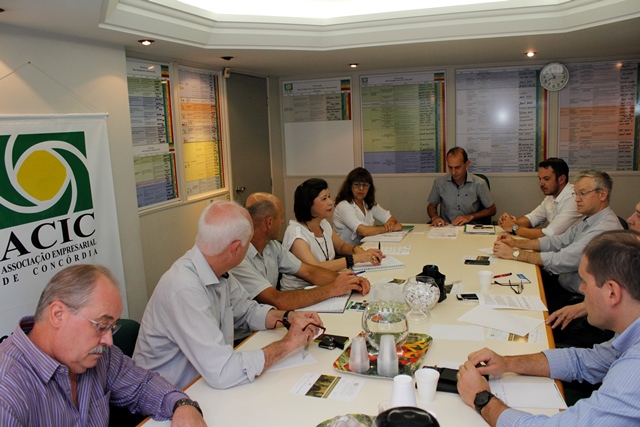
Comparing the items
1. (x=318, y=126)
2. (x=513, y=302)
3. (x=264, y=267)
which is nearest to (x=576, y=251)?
(x=513, y=302)

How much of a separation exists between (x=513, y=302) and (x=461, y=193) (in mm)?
2660

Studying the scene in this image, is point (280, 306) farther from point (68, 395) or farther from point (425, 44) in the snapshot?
point (425, 44)

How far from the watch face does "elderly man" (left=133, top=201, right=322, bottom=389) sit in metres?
4.18

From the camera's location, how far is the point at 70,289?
1474 mm

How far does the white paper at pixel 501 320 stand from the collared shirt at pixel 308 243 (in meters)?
1.07

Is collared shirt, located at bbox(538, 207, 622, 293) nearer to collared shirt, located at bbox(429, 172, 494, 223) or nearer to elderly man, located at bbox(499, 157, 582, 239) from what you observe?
elderly man, located at bbox(499, 157, 582, 239)

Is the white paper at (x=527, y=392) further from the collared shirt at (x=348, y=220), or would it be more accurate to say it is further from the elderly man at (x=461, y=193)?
the elderly man at (x=461, y=193)

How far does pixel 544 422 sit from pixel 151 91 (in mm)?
3725

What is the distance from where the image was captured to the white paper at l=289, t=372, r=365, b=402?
1.67 m

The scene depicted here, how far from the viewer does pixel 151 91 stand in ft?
13.8

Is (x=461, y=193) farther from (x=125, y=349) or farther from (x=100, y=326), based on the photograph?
(x=100, y=326)

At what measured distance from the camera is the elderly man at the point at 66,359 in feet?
4.51

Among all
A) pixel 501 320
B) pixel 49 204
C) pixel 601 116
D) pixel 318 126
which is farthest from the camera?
pixel 318 126

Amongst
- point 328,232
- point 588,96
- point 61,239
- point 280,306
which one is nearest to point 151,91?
point 61,239
